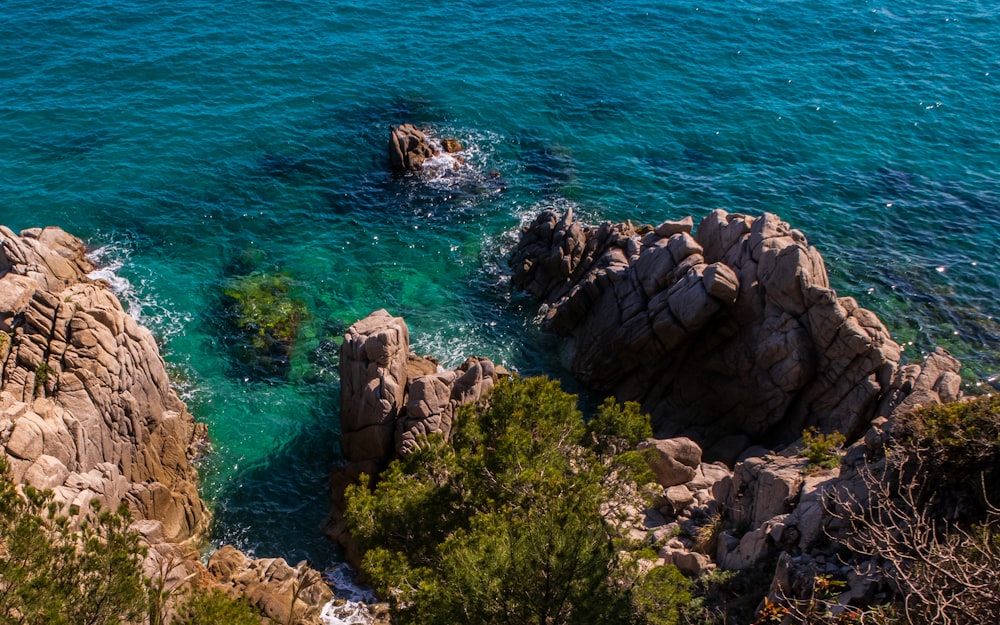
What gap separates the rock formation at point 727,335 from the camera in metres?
36.6

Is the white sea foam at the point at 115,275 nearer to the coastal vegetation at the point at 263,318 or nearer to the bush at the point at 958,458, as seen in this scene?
the coastal vegetation at the point at 263,318

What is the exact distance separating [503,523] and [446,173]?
43.0m

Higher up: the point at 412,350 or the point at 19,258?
the point at 19,258

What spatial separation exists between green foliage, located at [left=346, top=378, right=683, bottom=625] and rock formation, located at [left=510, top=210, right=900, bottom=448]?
13.4 metres

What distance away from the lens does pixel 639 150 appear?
2564 inches

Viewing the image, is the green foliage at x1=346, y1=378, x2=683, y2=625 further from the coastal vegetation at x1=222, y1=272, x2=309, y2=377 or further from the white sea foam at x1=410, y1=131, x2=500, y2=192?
the white sea foam at x1=410, y1=131, x2=500, y2=192

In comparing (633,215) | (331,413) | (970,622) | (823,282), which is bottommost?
(331,413)

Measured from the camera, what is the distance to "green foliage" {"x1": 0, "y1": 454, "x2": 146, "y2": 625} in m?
17.9

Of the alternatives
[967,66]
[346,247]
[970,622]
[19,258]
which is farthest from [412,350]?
[967,66]

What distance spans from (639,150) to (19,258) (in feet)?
152

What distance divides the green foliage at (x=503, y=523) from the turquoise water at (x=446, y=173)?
39.3 feet

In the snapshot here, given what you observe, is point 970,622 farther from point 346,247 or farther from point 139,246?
point 139,246

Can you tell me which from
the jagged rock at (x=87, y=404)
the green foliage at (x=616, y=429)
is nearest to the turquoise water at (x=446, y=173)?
the jagged rock at (x=87, y=404)

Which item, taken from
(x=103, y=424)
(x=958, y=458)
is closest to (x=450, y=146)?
(x=103, y=424)
